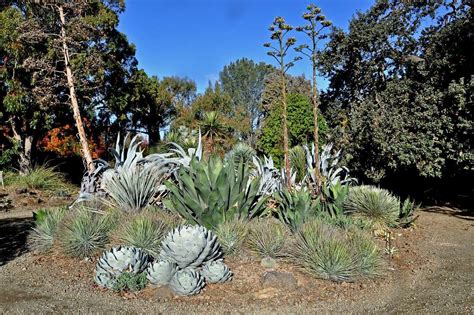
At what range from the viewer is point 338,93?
54.2ft

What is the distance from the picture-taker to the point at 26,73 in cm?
1795

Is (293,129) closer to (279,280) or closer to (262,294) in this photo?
(279,280)

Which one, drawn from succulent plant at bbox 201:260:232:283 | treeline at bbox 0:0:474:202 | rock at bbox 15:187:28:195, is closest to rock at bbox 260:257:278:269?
succulent plant at bbox 201:260:232:283

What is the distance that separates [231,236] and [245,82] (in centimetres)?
4131

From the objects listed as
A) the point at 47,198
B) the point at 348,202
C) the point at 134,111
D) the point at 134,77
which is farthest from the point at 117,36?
the point at 348,202

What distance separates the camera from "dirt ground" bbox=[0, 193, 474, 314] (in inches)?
190

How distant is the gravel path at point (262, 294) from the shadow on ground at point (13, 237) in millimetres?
384

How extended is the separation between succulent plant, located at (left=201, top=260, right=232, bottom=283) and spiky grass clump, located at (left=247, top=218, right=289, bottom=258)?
890 mm

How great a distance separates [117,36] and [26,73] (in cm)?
490

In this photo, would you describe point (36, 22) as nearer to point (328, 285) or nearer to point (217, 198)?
point (217, 198)

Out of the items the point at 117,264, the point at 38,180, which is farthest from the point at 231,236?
Result: the point at 38,180

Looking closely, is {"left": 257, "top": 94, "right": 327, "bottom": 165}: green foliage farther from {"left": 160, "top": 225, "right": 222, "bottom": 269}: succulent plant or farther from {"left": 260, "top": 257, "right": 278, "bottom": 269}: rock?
{"left": 160, "top": 225, "right": 222, "bottom": 269}: succulent plant

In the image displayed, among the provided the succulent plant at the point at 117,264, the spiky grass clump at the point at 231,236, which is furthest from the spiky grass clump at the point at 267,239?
the succulent plant at the point at 117,264

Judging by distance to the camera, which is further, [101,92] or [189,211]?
[101,92]
